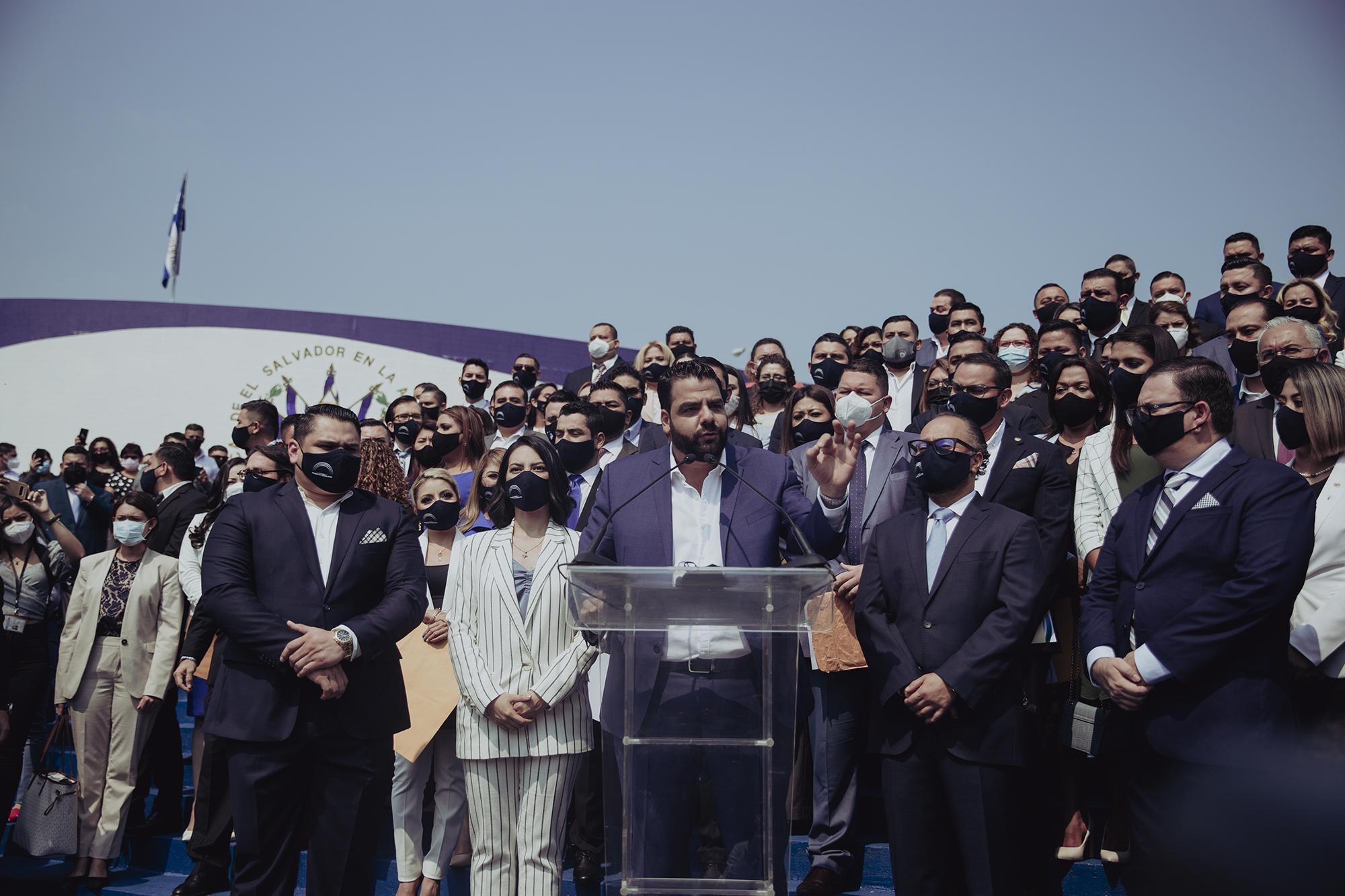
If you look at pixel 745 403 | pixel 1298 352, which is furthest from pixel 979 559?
pixel 745 403

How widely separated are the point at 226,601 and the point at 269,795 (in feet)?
2.22

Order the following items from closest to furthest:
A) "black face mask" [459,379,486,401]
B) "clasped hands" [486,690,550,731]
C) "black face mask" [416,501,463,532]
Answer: "clasped hands" [486,690,550,731] < "black face mask" [416,501,463,532] < "black face mask" [459,379,486,401]

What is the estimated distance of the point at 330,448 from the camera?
4.18 meters

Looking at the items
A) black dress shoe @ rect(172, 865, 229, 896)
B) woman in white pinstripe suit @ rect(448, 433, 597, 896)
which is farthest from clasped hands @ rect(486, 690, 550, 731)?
black dress shoe @ rect(172, 865, 229, 896)

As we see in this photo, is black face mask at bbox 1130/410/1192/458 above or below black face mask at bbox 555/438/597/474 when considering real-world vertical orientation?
below

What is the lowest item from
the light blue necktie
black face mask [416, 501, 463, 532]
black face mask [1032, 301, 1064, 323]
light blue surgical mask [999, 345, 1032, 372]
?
the light blue necktie

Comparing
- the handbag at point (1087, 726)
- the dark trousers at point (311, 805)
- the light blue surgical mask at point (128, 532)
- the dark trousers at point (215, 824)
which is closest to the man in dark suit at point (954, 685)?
the handbag at point (1087, 726)

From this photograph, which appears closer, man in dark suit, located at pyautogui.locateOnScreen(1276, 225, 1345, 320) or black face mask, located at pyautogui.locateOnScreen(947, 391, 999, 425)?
black face mask, located at pyautogui.locateOnScreen(947, 391, 999, 425)

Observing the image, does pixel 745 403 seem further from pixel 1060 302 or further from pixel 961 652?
pixel 961 652

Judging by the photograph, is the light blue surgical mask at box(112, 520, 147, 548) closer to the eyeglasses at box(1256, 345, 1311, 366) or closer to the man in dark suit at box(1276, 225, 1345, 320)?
the eyeglasses at box(1256, 345, 1311, 366)

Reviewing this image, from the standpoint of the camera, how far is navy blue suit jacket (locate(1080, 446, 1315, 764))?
129 inches

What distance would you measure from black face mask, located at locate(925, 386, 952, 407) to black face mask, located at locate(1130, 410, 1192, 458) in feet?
6.82

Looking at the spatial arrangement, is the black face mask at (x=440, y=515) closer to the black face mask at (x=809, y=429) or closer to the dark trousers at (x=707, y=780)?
the black face mask at (x=809, y=429)

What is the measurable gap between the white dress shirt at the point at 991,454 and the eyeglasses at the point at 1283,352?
3.42 ft
